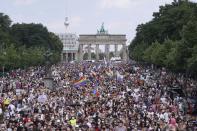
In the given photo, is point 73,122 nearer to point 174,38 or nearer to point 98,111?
point 98,111

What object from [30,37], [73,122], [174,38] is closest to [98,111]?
[73,122]

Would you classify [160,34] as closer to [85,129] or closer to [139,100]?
[139,100]

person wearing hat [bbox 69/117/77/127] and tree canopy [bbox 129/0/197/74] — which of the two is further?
tree canopy [bbox 129/0/197/74]

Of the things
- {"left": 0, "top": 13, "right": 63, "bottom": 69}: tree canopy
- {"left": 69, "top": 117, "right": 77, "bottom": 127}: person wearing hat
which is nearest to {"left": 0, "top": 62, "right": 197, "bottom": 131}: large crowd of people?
{"left": 69, "top": 117, "right": 77, "bottom": 127}: person wearing hat

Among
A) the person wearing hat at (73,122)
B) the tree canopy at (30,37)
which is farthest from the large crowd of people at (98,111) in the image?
the tree canopy at (30,37)

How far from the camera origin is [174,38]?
99.8 m

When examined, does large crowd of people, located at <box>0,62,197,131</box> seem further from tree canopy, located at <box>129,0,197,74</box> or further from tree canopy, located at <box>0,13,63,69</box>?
tree canopy, located at <box>0,13,63,69</box>

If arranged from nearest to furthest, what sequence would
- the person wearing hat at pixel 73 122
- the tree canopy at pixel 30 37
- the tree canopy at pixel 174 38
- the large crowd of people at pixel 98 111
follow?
the large crowd of people at pixel 98 111
the person wearing hat at pixel 73 122
the tree canopy at pixel 174 38
the tree canopy at pixel 30 37

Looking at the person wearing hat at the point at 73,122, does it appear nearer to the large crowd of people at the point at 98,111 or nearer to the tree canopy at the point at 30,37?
the large crowd of people at the point at 98,111

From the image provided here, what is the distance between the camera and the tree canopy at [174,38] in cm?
5494

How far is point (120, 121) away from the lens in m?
30.0

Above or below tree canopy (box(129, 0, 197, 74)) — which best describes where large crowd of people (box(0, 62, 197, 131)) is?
below

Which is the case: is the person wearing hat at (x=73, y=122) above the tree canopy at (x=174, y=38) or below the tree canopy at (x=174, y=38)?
below

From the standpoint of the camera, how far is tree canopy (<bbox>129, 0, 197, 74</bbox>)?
5494 centimetres
